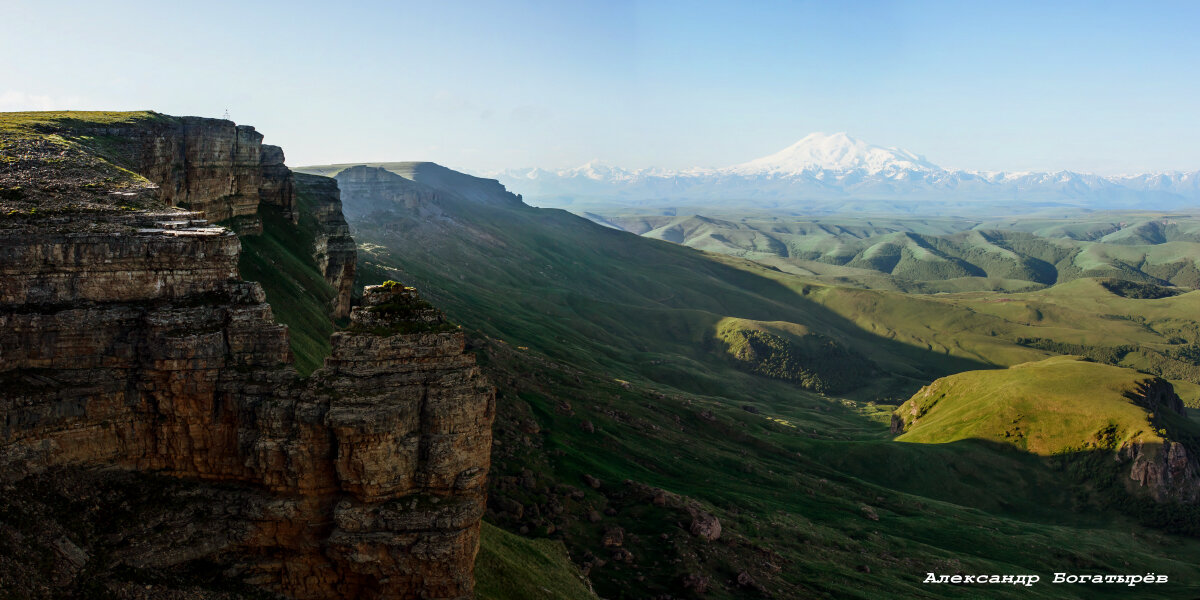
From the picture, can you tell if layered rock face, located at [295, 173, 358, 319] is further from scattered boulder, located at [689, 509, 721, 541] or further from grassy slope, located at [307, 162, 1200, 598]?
scattered boulder, located at [689, 509, 721, 541]

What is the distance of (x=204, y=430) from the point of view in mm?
34938

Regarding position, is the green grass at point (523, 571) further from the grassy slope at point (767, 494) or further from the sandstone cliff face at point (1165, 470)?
the sandstone cliff face at point (1165, 470)

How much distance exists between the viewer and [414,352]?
37844 millimetres

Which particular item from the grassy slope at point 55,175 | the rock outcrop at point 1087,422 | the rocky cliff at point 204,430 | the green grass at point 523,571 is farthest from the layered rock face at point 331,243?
the rock outcrop at point 1087,422

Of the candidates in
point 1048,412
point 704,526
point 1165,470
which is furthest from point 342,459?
point 1048,412

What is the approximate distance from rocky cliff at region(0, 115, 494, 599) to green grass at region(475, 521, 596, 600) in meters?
14.6

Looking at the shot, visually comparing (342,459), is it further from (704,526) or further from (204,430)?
(704,526)

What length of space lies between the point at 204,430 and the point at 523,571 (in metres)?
30.0

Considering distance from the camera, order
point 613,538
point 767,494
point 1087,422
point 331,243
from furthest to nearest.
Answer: point 1087,422
point 767,494
point 331,243
point 613,538

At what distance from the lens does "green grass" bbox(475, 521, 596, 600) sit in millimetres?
52125

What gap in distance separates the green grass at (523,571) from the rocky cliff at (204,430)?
1462 centimetres

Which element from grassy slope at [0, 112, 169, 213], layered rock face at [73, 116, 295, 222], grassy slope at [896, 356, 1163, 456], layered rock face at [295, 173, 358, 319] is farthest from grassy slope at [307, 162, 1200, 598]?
grassy slope at [0, 112, 169, 213]

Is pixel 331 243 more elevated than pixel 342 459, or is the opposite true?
pixel 331 243

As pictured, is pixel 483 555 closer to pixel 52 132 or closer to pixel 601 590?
pixel 601 590
